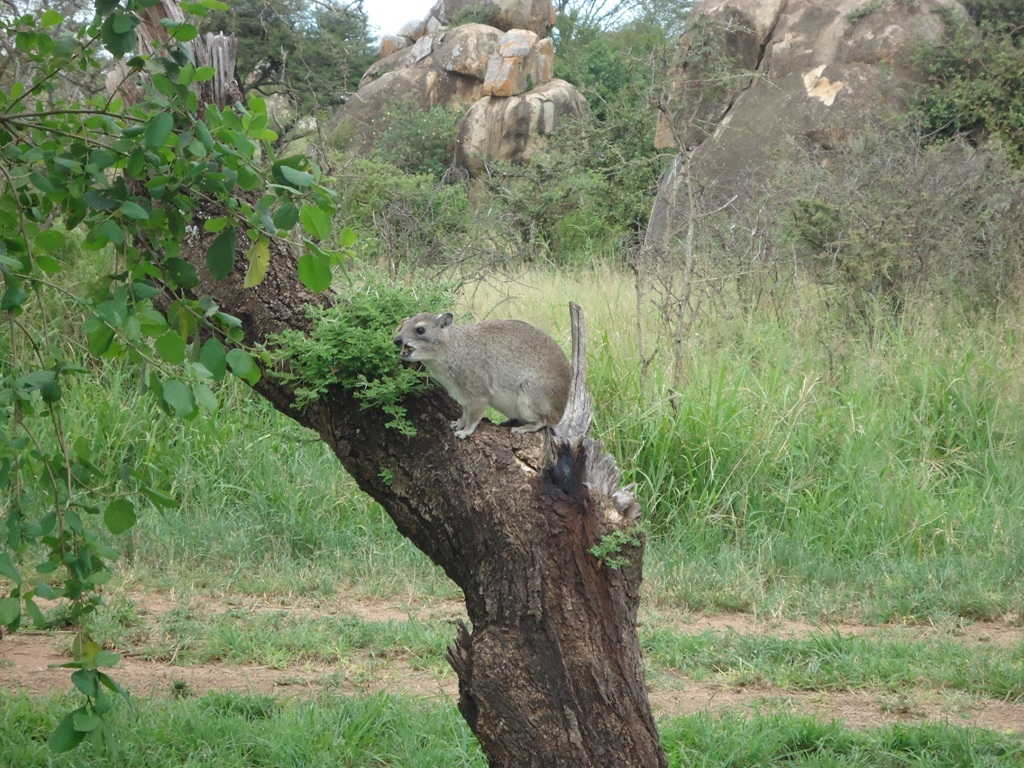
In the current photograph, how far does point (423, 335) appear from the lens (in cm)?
428

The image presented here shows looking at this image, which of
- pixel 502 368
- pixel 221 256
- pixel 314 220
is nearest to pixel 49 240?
pixel 221 256

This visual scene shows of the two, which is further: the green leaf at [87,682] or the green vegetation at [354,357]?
the green vegetation at [354,357]

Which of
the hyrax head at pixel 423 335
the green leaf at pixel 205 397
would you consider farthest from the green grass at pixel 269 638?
the green leaf at pixel 205 397

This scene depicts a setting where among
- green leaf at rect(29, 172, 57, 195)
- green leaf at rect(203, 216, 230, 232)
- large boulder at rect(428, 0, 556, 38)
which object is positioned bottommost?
green leaf at rect(203, 216, 230, 232)

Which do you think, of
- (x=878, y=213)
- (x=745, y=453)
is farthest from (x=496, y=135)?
(x=745, y=453)

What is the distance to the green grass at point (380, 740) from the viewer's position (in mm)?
4242

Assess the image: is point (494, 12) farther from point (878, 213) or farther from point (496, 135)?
point (878, 213)

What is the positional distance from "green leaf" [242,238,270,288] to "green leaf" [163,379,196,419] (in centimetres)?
67

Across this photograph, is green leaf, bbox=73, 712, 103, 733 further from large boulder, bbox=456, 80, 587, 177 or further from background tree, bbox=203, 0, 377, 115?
large boulder, bbox=456, 80, 587, 177

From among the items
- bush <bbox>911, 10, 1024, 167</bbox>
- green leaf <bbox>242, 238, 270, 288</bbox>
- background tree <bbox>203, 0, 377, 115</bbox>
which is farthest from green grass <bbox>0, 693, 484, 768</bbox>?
background tree <bbox>203, 0, 377, 115</bbox>

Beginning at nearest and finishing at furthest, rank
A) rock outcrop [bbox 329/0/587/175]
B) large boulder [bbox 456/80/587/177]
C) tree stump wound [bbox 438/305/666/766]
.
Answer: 1. tree stump wound [bbox 438/305/666/766]
2. large boulder [bbox 456/80/587/177]
3. rock outcrop [bbox 329/0/587/175]

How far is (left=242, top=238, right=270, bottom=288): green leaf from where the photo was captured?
9.22 feet

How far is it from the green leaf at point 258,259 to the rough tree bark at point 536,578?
0.86 meters

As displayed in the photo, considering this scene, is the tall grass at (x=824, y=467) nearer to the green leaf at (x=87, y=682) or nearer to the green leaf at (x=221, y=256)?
the green leaf at (x=87, y=682)
